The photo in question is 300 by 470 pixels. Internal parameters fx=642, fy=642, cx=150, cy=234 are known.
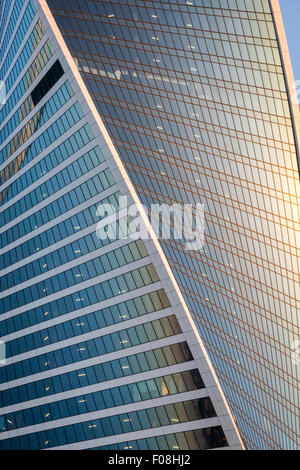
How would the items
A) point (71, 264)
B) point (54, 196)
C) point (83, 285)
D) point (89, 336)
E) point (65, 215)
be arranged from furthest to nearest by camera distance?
point (54, 196) → point (65, 215) → point (71, 264) → point (83, 285) → point (89, 336)

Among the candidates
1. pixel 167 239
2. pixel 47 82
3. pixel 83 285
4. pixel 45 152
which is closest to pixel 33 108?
pixel 47 82

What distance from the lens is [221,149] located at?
7488 centimetres

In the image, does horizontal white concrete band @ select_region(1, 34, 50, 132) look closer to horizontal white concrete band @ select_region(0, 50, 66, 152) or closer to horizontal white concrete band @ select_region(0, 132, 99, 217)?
horizontal white concrete band @ select_region(0, 50, 66, 152)

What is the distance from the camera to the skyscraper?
6762 centimetres

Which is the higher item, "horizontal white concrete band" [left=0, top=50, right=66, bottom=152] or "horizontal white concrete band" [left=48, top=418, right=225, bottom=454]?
"horizontal white concrete band" [left=0, top=50, right=66, bottom=152]

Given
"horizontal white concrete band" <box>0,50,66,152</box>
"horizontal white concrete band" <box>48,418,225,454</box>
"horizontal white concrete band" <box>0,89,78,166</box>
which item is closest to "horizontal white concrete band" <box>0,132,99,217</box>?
"horizontal white concrete band" <box>0,89,78,166</box>

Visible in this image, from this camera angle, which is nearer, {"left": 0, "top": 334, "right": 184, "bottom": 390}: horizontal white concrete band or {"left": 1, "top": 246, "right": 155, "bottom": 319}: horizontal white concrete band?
{"left": 0, "top": 334, "right": 184, "bottom": 390}: horizontal white concrete band

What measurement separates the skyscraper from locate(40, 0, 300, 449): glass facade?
0.54 feet

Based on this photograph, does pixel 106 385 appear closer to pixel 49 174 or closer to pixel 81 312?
pixel 81 312

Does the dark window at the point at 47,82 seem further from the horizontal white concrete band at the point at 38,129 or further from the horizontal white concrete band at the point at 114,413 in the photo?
the horizontal white concrete band at the point at 114,413

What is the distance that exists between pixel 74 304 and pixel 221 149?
1010 inches

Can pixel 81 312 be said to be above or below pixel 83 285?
below

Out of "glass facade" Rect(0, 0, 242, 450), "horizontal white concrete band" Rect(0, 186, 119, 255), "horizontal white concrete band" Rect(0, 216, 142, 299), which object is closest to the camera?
"glass facade" Rect(0, 0, 242, 450)

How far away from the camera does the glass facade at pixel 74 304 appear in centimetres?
6662
